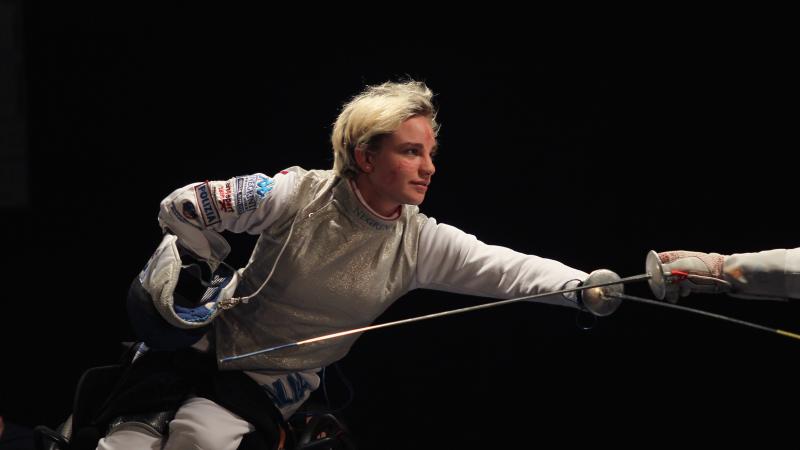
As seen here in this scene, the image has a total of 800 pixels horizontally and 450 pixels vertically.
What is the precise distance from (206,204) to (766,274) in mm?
1086

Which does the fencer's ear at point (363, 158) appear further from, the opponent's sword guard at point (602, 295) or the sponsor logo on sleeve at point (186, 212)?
the opponent's sword guard at point (602, 295)

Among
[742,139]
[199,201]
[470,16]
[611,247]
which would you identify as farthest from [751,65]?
[199,201]

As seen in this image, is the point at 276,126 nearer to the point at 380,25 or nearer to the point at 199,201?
the point at 380,25

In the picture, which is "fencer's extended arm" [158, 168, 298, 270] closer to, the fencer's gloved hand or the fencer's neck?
the fencer's neck

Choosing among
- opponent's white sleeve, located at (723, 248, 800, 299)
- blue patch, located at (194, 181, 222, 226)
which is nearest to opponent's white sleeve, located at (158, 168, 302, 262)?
blue patch, located at (194, 181, 222, 226)

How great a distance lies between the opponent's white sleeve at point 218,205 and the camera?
1.75 m

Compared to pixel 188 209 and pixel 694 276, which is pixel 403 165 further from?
pixel 694 276

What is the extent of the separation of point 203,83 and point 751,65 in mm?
1470

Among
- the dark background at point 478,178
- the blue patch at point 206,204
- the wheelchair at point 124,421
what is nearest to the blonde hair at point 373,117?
the blue patch at point 206,204

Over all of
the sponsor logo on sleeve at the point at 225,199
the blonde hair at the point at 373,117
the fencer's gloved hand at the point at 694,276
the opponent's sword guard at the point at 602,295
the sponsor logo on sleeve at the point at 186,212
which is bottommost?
the opponent's sword guard at the point at 602,295

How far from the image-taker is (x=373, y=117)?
174 centimetres

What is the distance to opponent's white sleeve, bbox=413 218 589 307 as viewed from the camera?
5.49 ft

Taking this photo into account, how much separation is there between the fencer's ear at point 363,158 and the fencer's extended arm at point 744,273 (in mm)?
631

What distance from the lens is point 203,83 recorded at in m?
2.44
